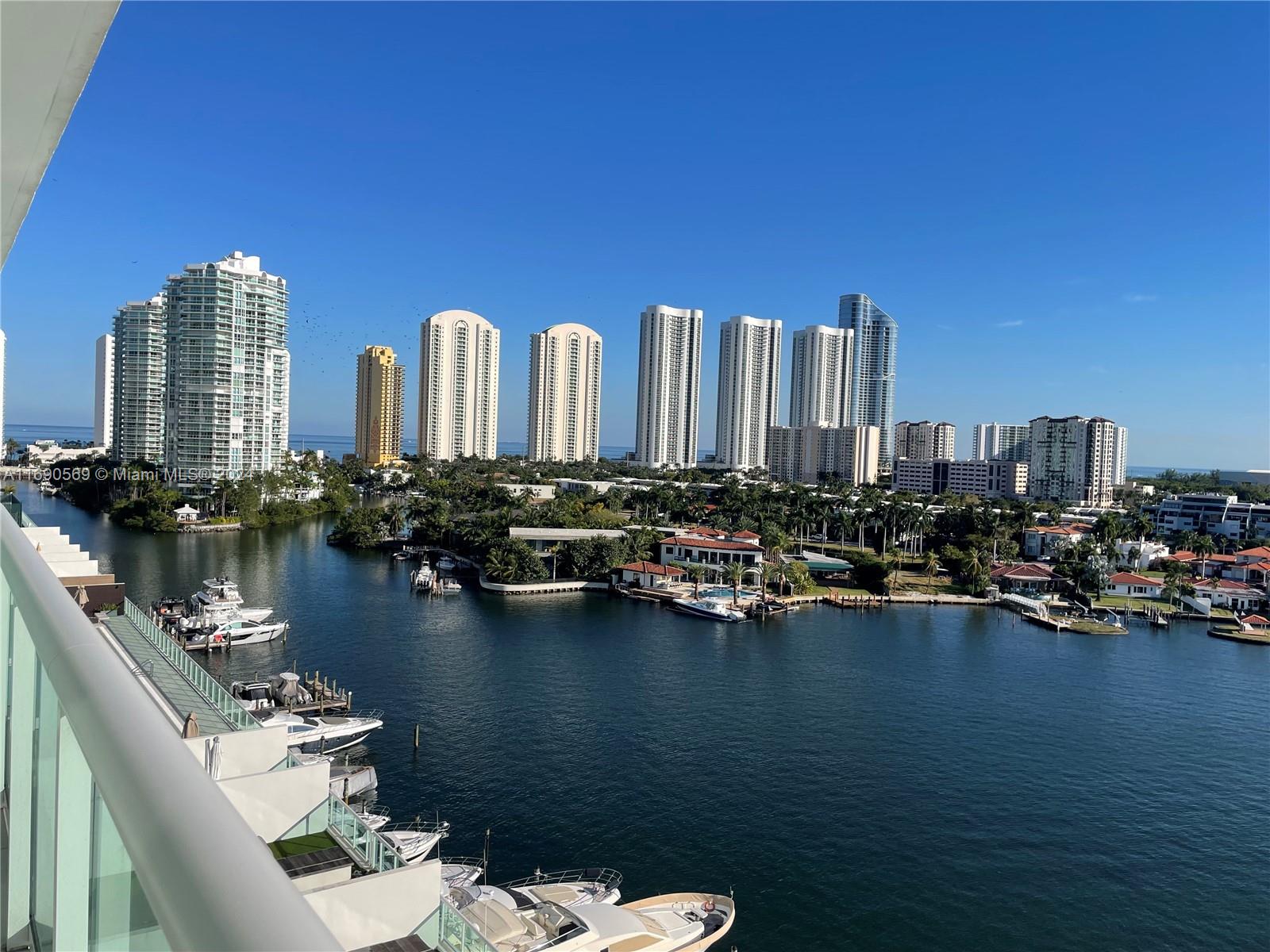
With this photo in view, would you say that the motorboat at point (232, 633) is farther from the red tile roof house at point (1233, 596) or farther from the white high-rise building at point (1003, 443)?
the white high-rise building at point (1003, 443)

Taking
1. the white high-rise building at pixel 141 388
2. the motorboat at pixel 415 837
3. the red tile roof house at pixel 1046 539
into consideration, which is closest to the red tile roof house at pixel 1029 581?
the red tile roof house at pixel 1046 539

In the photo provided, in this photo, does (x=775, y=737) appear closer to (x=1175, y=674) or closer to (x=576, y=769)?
(x=576, y=769)

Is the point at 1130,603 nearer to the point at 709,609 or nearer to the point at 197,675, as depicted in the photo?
the point at 709,609

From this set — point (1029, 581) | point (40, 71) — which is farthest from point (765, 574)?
point (40, 71)

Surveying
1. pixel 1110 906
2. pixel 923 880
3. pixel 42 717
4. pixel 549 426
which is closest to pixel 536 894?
pixel 923 880

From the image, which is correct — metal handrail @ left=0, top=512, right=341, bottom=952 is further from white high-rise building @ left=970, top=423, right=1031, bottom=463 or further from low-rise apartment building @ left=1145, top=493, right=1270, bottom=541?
white high-rise building @ left=970, top=423, right=1031, bottom=463

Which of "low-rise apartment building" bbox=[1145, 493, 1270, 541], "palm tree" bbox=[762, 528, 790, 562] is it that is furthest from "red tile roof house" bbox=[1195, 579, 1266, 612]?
"palm tree" bbox=[762, 528, 790, 562]
